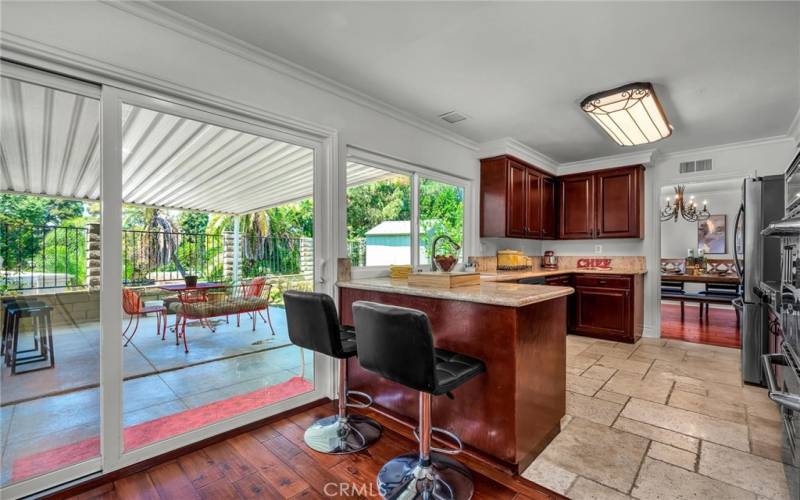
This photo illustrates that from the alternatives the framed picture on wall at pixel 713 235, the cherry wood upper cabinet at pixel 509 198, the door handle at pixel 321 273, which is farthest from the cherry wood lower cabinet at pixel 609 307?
→ the framed picture on wall at pixel 713 235

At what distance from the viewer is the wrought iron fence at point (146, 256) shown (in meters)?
1.75

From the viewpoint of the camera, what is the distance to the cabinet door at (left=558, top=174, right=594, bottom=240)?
16.5 ft

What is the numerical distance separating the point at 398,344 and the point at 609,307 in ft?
12.9

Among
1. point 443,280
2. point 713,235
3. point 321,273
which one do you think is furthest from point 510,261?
point 713,235

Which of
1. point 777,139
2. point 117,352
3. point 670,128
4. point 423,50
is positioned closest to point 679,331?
point 777,139

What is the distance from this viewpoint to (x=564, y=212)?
5270 millimetres

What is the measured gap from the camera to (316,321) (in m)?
2.05

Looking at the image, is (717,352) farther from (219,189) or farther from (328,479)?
(219,189)

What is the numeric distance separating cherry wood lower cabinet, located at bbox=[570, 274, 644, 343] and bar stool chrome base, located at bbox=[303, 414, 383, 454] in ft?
11.4

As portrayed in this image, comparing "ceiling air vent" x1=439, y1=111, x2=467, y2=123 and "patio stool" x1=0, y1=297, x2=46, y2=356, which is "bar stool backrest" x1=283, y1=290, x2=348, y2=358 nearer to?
"patio stool" x1=0, y1=297, x2=46, y2=356

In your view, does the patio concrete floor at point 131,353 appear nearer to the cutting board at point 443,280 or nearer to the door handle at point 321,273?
the door handle at point 321,273

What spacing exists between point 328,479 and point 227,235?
1.61 metres

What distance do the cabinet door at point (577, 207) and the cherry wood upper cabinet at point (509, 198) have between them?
0.63 m

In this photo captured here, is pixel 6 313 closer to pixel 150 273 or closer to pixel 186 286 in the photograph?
pixel 150 273
